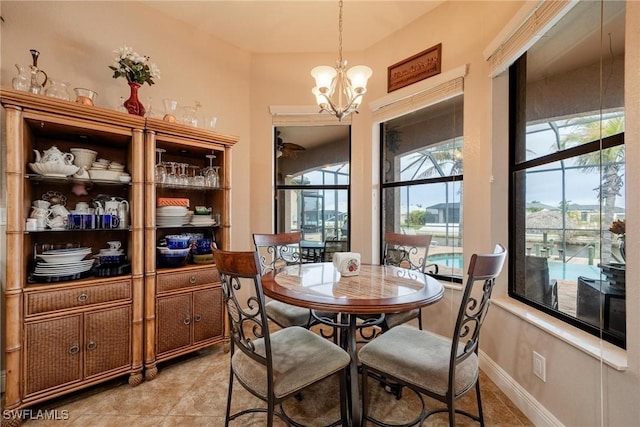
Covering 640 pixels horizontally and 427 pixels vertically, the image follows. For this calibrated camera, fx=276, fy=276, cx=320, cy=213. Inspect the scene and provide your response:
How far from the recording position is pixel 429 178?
2666mm

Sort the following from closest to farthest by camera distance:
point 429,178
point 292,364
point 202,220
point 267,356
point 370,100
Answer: point 267,356 < point 292,364 < point 202,220 < point 429,178 < point 370,100

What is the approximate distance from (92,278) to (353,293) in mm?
1736

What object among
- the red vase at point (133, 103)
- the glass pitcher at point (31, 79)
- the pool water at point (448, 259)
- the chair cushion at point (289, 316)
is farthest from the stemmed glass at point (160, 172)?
the pool water at point (448, 259)

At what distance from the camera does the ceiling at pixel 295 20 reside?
243cm

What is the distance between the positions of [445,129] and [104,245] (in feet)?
10.0

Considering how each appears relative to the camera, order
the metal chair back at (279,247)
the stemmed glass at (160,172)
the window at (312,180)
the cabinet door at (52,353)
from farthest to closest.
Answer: the window at (312,180) < the metal chair back at (279,247) < the stemmed glass at (160,172) < the cabinet door at (52,353)

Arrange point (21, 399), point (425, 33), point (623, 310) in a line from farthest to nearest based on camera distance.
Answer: point (425, 33)
point (21, 399)
point (623, 310)

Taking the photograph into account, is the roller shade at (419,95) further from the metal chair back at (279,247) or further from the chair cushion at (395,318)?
the chair cushion at (395,318)

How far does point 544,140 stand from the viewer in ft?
5.86

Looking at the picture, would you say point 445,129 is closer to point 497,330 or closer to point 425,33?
point 425,33

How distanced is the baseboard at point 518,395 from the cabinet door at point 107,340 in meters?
2.55

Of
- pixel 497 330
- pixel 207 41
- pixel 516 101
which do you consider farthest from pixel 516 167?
pixel 207 41

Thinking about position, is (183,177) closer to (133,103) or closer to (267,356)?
(133,103)

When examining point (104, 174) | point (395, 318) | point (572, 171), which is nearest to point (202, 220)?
point (104, 174)
